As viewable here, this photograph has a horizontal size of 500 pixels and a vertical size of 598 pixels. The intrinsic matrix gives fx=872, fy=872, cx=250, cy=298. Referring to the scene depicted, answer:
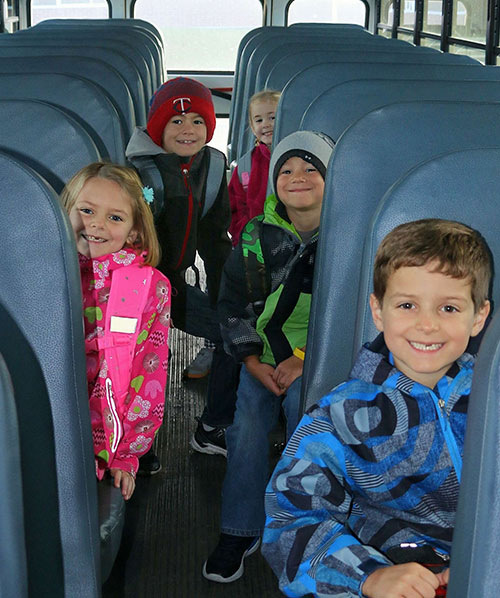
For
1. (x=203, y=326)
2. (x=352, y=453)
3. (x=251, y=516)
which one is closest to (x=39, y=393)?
(x=352, y=453)

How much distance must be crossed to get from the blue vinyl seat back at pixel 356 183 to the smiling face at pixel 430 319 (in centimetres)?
33

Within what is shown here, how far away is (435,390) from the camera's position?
1195 millimetres

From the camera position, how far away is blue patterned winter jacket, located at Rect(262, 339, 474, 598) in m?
1.13

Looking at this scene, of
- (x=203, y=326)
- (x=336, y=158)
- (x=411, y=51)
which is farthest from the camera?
(x=411, y=51)

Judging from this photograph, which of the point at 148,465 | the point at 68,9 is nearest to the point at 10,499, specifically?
the point at 148,465

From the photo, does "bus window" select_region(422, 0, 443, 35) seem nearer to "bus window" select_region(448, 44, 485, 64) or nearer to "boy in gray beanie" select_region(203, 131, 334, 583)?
"bus window" select_region(448, 44, 485, 64)

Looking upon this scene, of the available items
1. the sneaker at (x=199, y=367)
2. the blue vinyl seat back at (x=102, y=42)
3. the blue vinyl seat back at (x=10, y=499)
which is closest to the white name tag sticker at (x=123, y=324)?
the blue vinyl seat back at (x=10, y=499)

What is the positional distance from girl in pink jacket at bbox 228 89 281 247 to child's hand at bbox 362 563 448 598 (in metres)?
2.07

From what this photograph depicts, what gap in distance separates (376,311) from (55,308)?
1.47ft

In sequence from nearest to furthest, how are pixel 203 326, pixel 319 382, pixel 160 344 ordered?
pixel 319 382 → pixel 160 344 → pixel 203 326

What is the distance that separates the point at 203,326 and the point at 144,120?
1.02 meters

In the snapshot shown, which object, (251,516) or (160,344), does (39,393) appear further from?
(251,516)

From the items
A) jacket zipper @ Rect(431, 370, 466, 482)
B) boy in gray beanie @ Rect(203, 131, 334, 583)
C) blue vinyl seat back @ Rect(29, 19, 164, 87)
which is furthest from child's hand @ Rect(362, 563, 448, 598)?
blue vinyl seat back @ Rect(29, 19, 164, 87)

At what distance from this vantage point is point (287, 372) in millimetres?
1948
